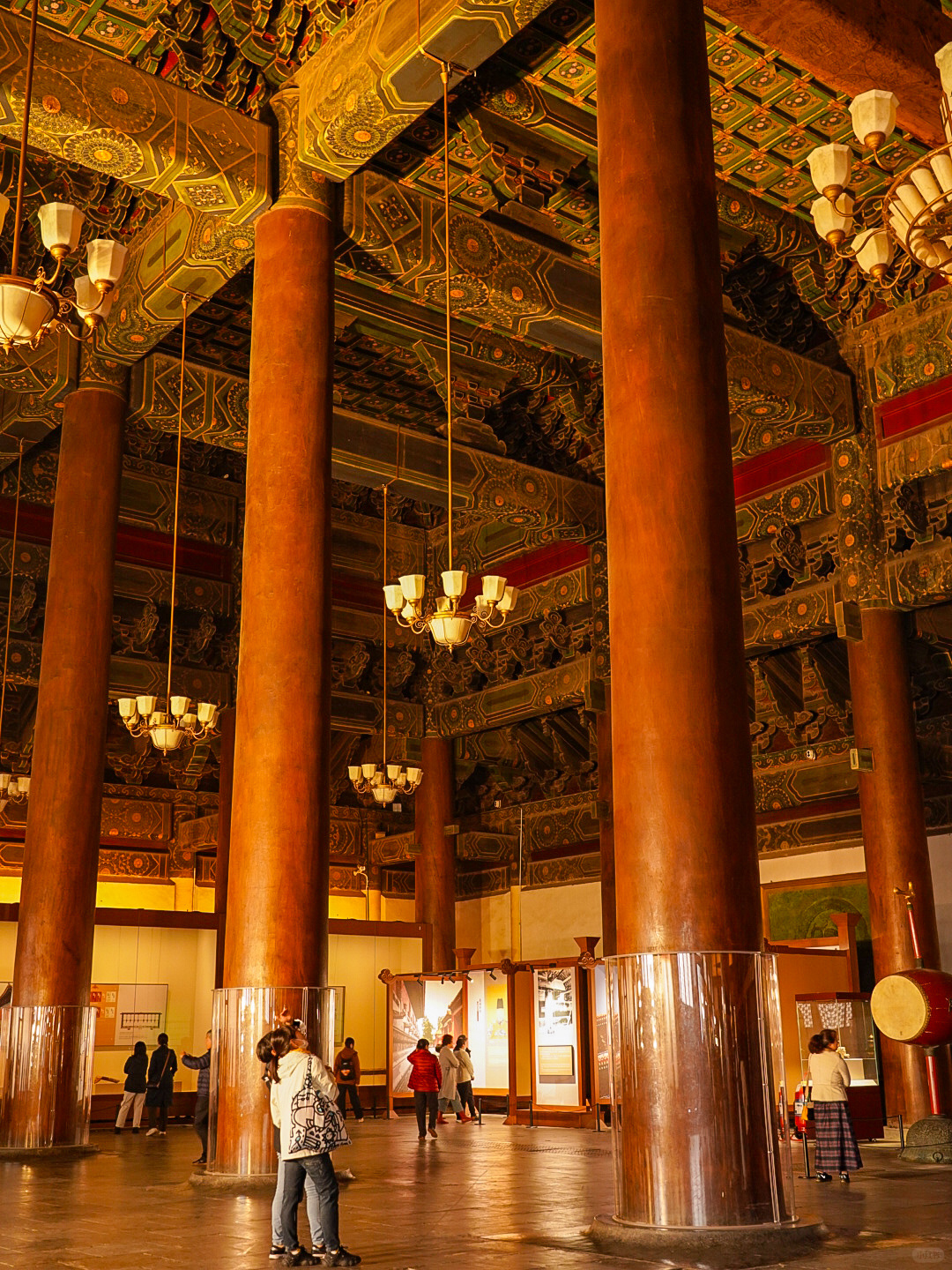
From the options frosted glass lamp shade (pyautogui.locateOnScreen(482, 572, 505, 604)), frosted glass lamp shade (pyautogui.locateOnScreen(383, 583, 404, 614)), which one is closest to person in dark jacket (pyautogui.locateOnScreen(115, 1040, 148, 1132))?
frosted glass lamp shade (pyautogui.locateOnScreen(383, 583, 404, 614))

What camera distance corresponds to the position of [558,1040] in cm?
1358

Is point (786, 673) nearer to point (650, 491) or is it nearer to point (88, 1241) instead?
point (650, 491)

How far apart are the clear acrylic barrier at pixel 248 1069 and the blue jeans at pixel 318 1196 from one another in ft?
7.37

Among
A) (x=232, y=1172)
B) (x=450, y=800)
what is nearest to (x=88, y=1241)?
(x=232, y=1172)

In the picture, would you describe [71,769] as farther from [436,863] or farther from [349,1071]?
[436,863]

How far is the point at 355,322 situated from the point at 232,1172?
25.8ft

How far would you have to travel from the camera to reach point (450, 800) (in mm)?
17328

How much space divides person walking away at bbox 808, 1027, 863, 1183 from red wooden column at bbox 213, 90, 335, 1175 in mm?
3492

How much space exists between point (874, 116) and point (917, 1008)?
20.9 feet

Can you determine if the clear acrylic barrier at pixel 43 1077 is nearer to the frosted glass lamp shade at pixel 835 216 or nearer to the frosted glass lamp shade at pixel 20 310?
the frosted glass lamp shade at pixel 20 310

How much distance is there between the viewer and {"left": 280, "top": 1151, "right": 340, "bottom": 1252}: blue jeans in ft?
16.8

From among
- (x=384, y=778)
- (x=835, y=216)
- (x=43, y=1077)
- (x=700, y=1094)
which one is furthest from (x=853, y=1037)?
(x=835, y=216)

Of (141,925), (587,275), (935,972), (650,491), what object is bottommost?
(935,972)

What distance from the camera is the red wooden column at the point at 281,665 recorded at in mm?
7609
